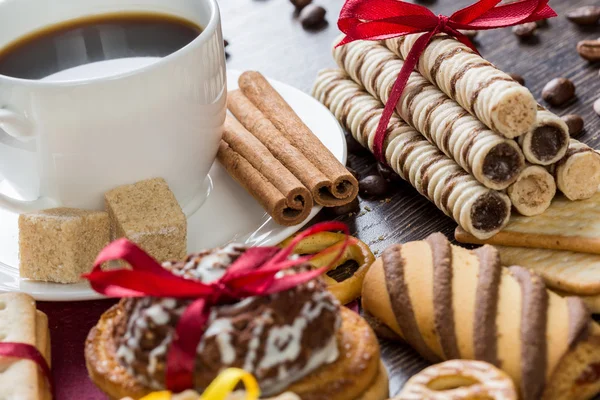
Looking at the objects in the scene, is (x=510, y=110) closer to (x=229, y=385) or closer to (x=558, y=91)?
(x=558, y=91)

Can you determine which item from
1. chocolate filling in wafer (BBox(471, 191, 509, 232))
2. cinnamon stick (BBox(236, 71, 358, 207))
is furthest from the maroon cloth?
chocolate filling in wafer (BBox(471, 191, 509, 232))

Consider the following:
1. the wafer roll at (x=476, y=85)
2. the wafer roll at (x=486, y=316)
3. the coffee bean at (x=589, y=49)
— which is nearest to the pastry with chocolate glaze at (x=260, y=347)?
the wafer roll at (x=486, y=316)

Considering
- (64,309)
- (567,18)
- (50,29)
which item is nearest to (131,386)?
(64,309)

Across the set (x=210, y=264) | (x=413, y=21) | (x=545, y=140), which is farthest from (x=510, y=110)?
(x=210, y=264)

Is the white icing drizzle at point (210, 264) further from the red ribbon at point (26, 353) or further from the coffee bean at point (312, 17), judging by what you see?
the coffee bean at point (312, 17)

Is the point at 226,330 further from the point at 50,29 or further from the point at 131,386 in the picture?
the point at 50,29
